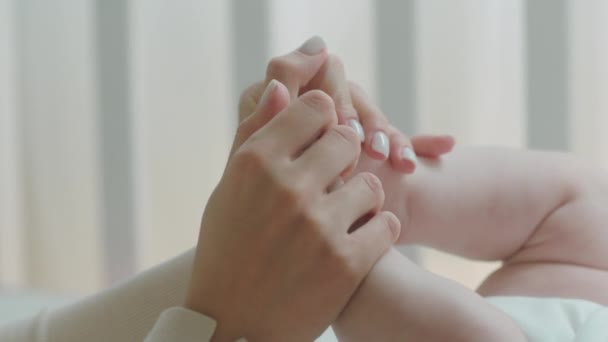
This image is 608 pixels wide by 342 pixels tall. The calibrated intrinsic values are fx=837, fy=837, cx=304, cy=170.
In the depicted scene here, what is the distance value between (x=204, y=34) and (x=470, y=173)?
2.74ft

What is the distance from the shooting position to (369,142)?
2.58 feet

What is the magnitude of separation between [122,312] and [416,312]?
0.34 metres

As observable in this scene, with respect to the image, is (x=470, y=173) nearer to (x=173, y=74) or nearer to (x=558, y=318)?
(x=558, y=318)

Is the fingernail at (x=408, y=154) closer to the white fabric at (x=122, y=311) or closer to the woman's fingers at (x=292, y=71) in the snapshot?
the woman's fingers at (x=292, y=71)

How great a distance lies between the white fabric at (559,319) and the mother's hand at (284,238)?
0.43 feet

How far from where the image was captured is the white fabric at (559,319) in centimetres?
63

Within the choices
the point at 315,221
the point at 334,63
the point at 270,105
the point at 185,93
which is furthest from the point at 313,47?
the point at 185,93

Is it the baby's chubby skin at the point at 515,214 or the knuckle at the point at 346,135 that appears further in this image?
the baby's chubby skin at the point at 515,214

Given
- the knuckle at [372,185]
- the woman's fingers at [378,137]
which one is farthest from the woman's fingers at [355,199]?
the woman's fingers at [378,137]

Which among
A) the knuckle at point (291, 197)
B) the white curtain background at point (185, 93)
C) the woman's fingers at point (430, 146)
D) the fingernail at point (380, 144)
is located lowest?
the white curtain background at point (185, 93)

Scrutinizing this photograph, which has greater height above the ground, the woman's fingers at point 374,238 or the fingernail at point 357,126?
the fingernail at point 357,126

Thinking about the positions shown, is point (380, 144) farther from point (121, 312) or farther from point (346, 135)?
point (121, 312)

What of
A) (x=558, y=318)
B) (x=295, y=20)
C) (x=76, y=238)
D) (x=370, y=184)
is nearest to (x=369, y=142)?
(x=370, y=184)

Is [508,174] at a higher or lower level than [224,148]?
higher
